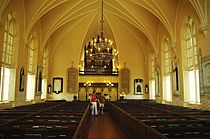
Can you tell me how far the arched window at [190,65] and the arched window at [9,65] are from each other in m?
11.3

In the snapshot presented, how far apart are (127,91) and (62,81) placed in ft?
24.2

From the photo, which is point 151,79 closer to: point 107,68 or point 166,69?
point 166,69

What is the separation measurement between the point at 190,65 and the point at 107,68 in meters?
12.1

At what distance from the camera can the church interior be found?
605 centimetres

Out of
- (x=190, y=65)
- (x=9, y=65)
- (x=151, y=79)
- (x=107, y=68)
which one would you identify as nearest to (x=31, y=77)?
(x=9, y=65)

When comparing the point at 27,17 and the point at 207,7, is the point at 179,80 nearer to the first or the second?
the point at 207,7

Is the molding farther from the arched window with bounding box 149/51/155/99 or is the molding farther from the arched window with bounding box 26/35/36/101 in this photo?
the arched window with bounding box 26/35/36/101

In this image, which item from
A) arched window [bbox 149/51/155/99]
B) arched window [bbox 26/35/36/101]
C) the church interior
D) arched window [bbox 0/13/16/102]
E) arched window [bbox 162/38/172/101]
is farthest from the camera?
arched window [bbox 149/51/155/99]

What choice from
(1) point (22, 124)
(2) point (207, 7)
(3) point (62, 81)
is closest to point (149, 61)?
(3) point (62, 81)

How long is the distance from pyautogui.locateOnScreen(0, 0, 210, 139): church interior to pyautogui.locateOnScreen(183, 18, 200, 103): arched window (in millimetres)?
64

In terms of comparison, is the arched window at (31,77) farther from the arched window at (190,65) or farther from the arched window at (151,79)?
the arched window at (151,79)

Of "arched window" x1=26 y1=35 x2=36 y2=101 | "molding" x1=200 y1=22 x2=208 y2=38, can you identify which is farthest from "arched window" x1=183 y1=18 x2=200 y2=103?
"arched window" x1=26 y1=35 x2=36 y2=101

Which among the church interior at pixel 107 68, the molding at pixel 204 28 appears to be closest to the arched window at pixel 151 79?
the church interior at pixel 107 68

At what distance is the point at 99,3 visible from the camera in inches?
747
